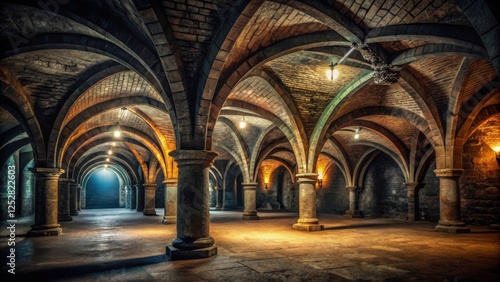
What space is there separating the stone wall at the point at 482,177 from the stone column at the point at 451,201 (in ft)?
10.3

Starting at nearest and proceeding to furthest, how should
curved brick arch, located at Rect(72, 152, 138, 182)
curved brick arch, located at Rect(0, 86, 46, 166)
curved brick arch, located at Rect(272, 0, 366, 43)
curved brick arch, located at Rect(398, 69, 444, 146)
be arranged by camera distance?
1. curved brick arch, located at Rect(272, 0, 366, 43)
2. curved brick arch, located at Rect(0, 86, 46, 166)
3. curved brick arch, located at Rect(398, 69, 444, 146)
4. curved brick arch, located at Rect(72, 152, 138, 182)

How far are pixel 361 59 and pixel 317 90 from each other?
2.34 meters

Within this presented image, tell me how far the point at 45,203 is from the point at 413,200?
1415cm

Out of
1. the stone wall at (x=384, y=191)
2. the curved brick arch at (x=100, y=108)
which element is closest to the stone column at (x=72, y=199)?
the curved brick arch at (x=100, y=108)

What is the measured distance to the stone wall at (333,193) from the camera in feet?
70.2

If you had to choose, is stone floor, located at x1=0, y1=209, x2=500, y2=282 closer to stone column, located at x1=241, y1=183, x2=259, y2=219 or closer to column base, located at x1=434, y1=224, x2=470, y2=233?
column base, located at x1=434, y1=224, x2=470, y2=233

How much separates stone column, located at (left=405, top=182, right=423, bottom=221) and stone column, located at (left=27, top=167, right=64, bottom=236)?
13.7 meters

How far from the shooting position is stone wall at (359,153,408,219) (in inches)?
688

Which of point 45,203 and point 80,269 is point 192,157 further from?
point 45,203

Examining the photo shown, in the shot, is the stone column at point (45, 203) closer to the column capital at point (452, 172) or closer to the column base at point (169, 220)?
the column base at point (169, 220)

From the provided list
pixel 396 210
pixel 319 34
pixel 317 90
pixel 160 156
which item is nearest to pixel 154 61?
pixel 319 34

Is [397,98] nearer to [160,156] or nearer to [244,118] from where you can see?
[244,118]

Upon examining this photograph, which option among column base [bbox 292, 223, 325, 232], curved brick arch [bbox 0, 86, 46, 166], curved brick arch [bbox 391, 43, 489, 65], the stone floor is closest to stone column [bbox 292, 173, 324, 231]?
column base [bbox 292, 223, 325, 232]

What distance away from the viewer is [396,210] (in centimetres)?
1766
